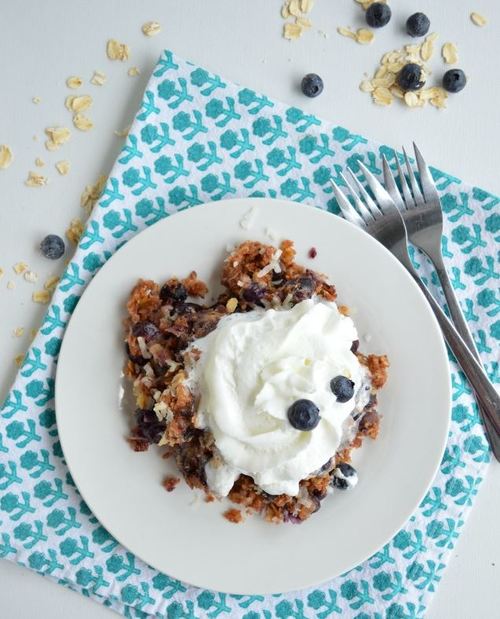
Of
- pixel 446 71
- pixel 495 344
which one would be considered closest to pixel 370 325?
pixel 495 344

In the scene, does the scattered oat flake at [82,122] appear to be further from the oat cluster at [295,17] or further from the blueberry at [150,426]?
the blueberry at [150,426]

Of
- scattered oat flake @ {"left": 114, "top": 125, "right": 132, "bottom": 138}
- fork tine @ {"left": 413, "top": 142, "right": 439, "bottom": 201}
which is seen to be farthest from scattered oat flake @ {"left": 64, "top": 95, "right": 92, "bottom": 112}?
fork tine @ {"left": 413, "top": 142, "right": 439, "bottom": 201}

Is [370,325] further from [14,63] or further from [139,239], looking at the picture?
[14,63]

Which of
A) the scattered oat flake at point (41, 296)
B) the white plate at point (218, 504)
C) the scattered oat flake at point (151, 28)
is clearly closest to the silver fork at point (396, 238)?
the white plate at point (218, 504)

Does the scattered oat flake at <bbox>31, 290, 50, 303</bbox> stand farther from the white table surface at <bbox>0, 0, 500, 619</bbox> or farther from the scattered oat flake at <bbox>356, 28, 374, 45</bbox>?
the scattered oat flake at <bbox>356, 28, 374, 45</bbox>

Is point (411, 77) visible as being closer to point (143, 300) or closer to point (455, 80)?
point (455, 80)

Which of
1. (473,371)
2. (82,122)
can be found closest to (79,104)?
(82,122)
